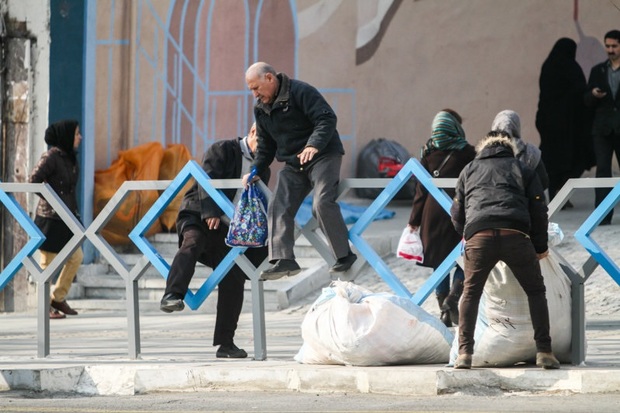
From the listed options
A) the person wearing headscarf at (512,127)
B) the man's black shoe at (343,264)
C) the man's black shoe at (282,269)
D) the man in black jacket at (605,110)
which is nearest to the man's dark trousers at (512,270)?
the person wearing headscarf at (512,127)

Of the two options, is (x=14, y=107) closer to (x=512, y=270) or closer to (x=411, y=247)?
(x=411, y=247)

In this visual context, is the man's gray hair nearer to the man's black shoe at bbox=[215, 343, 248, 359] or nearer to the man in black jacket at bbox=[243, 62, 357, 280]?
the man in black jacket at bbox=[243, 62, 357, 280]

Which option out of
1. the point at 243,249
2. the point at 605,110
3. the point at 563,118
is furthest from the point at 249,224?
the point at 563,118

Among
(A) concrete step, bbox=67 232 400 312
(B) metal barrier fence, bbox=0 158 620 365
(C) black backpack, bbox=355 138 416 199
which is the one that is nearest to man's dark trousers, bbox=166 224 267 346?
(B) metal barrier fence, bbox=0 158 620 365

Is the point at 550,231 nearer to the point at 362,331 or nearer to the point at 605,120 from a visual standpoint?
the point at 362,331

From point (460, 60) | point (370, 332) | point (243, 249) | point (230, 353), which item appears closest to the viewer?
point (370, 332)

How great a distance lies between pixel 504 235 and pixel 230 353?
91.2 inches

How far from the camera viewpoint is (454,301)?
10.3 meters

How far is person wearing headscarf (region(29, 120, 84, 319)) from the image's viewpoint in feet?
40.8

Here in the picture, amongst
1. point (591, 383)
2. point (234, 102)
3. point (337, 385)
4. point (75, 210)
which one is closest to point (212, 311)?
point (75, 210)

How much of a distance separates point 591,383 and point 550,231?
42.7 inches

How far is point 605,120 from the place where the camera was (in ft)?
44.8

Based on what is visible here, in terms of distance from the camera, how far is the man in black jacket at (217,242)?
916cm

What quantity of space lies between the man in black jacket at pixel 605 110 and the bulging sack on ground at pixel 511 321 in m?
5.43
